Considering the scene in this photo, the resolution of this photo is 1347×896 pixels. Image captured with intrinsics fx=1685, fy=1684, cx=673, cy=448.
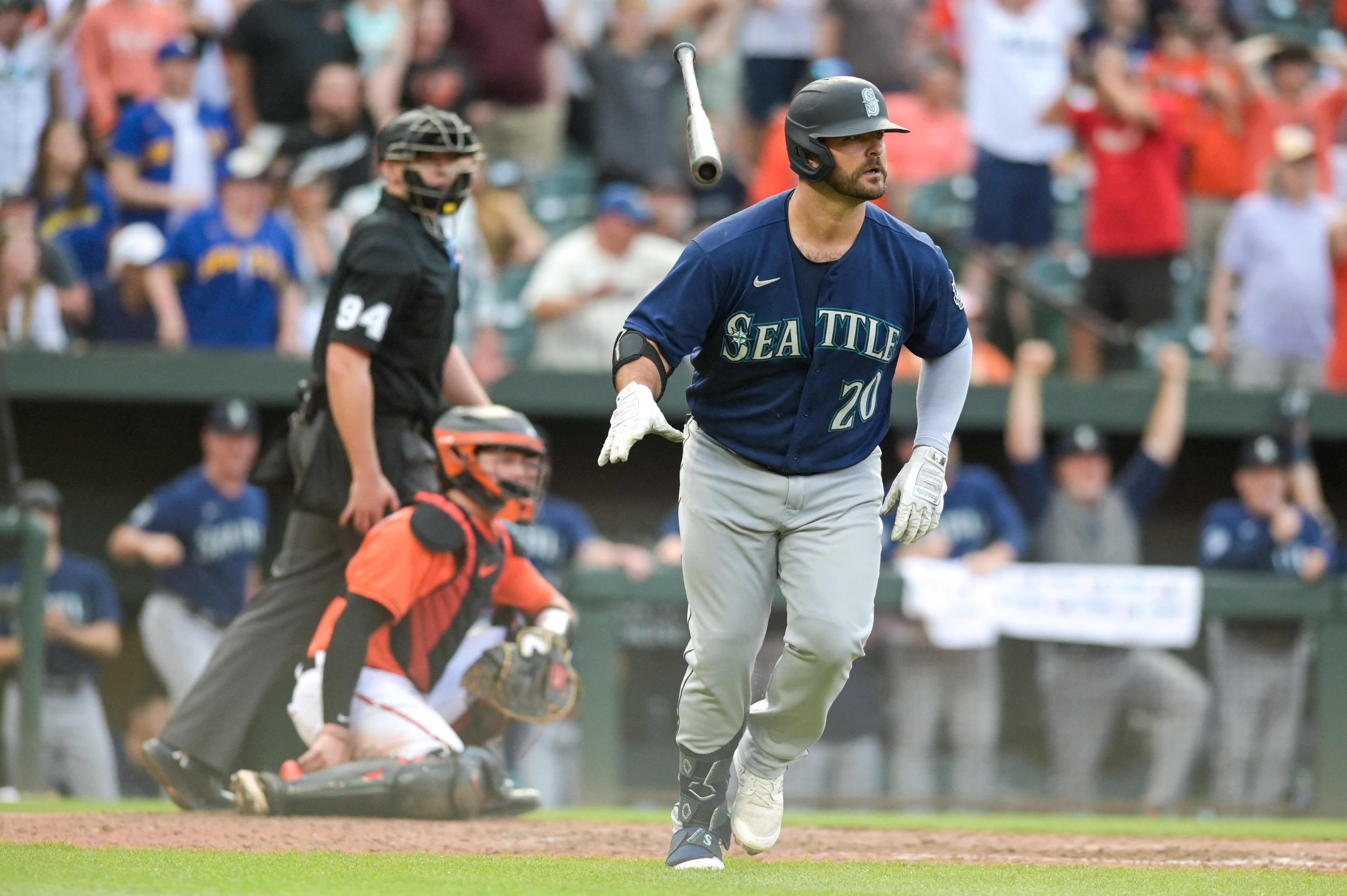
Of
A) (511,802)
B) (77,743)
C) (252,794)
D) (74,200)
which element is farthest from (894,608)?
(74,200)

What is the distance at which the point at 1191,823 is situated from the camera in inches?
254

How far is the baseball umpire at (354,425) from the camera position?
15.7 feet

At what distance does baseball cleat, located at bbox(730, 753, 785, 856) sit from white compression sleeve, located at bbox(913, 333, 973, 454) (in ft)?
2.97

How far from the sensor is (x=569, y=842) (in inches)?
180

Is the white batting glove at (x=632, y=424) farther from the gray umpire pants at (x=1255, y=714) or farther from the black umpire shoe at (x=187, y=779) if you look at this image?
the gray umpire pants at (x=1255, y=714)

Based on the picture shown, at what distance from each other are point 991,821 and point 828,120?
343 centimetres

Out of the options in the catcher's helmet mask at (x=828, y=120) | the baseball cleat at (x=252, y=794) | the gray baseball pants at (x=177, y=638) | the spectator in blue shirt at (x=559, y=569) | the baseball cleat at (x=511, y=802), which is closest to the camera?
the catcher's helmet mask at (x=828, y=120)

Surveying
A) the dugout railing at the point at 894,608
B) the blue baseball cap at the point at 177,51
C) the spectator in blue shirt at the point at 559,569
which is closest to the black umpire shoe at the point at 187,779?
the spectator in blue shirt at the point at 559,569

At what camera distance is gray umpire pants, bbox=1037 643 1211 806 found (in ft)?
23.4

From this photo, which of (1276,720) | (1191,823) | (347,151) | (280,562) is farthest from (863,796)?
(347,151)

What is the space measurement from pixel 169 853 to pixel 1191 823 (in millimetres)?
4057

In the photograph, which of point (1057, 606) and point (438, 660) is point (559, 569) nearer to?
point (1057, 606)

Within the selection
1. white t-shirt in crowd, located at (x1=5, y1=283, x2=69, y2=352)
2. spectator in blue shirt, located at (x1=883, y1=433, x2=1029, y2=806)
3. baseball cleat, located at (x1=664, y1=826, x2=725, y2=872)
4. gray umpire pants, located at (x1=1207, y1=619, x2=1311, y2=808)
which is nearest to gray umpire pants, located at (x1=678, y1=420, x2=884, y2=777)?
baseball cleat, located at (x1=664, y1=826, x2=725, y2=872)

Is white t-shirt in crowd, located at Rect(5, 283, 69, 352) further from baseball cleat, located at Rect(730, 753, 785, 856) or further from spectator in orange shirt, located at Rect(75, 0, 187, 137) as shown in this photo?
baseball cleat, located at Rect(730, 753, 785, 856)
